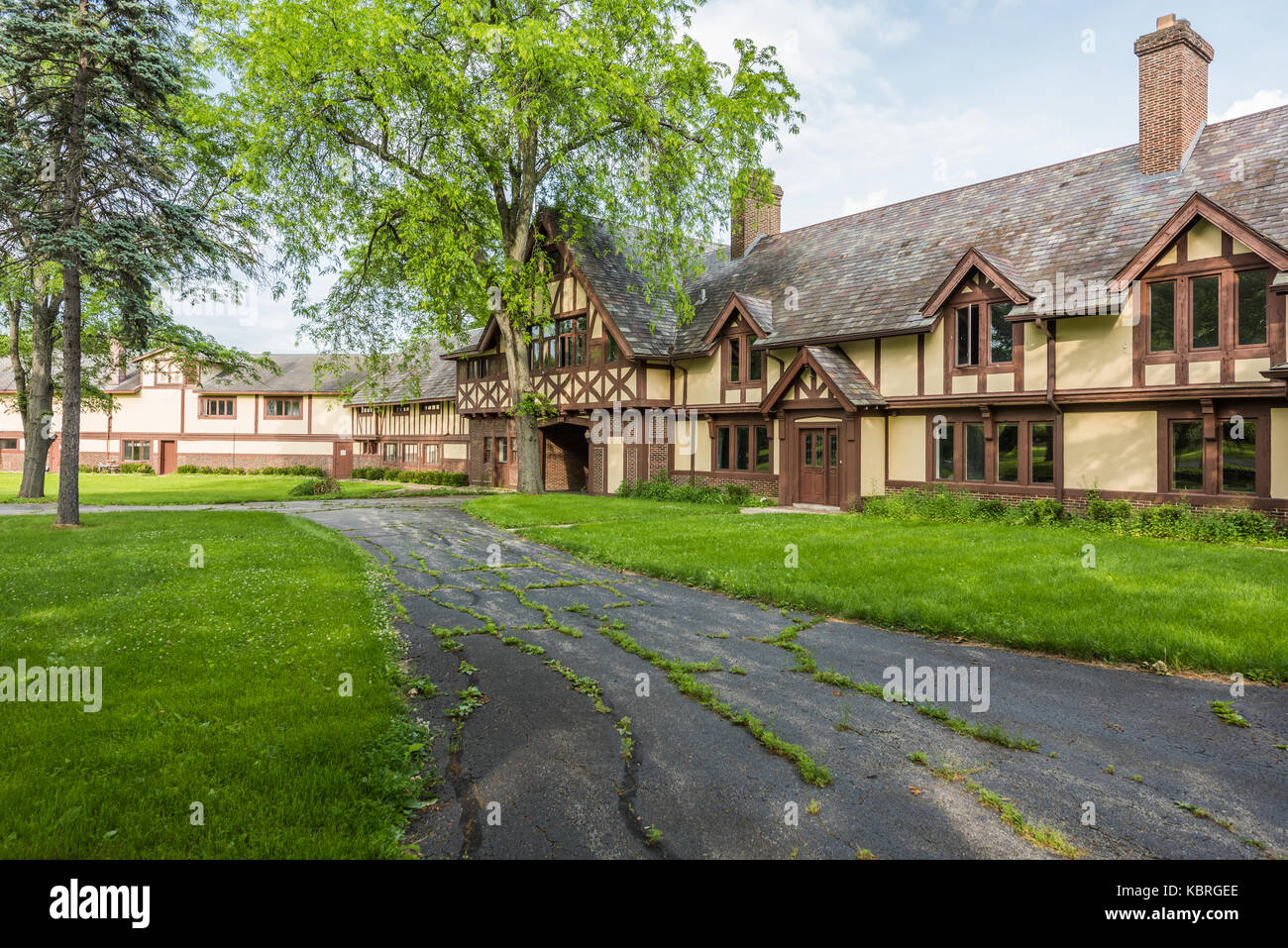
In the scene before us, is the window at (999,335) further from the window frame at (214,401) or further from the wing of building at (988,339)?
the window frame at (214,401)

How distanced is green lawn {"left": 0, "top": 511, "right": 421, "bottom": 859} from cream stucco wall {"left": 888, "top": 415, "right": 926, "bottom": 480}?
49.4 feet

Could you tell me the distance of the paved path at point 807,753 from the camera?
3.60m

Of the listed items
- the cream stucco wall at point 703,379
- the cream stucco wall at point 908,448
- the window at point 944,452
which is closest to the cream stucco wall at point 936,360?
the cream stucco wall at point 908,448

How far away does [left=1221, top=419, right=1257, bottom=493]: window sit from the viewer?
14.2 metres

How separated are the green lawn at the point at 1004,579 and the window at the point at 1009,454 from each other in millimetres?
2456

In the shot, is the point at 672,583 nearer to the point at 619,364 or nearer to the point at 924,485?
the point at 924,485

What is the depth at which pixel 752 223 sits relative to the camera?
29.0 metres

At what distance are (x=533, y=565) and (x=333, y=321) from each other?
55.9 ft

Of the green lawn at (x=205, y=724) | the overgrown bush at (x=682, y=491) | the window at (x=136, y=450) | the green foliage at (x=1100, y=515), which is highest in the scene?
the window at (x=136, y=450)

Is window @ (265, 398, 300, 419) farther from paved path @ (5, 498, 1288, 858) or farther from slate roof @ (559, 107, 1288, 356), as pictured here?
paved path @ (5, 498, 1288, 858)

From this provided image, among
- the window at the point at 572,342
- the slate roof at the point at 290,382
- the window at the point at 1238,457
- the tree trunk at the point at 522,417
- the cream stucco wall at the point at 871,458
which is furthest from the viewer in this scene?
the slate roof at the point at 290,382

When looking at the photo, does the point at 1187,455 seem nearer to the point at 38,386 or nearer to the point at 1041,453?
the point at 1041,453

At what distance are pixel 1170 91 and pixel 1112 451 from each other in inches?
377

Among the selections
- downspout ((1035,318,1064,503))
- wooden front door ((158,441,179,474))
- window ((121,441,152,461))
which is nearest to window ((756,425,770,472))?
downspout ((1035,318,1064,503))
